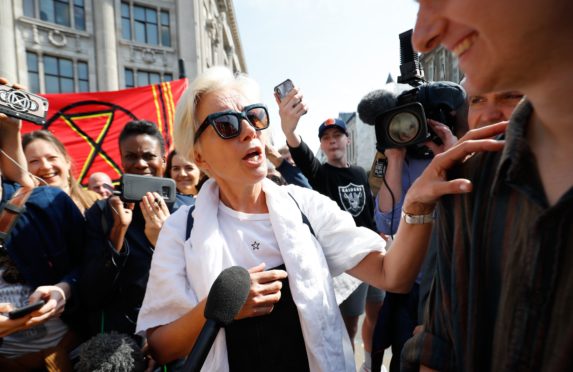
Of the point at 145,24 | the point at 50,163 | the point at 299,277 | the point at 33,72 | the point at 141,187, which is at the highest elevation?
the point at 145,24

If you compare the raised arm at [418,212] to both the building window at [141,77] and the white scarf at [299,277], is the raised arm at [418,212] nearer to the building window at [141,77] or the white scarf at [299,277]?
the white scarf at [299,277]

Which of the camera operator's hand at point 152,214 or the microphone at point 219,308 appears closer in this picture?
the microphone at point 219,308

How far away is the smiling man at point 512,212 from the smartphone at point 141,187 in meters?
1.64

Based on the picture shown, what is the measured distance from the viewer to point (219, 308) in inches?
33.4

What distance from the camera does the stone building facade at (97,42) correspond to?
53.6 ft

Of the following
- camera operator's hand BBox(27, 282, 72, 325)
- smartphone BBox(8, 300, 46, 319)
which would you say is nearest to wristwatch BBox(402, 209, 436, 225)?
smartphone BBox(8, 300, 46, 319)

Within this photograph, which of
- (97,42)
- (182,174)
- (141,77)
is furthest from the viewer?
(141,77)

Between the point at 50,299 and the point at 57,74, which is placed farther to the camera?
the point at 57,74

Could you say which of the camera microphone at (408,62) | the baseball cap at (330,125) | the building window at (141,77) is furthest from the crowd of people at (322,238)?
the building window at (141,77)

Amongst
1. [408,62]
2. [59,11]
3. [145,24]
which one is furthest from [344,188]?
[145,24]

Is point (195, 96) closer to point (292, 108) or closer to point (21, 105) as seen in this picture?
point (292, 108)

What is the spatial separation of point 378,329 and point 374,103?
1.10 meters

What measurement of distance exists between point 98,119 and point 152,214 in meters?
4.63

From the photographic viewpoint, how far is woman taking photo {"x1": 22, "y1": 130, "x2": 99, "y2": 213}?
8.43 feet
